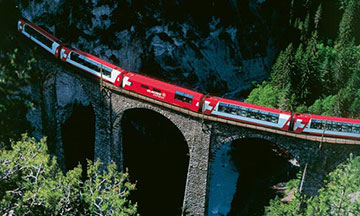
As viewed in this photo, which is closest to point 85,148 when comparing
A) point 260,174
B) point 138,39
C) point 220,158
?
point 138,39

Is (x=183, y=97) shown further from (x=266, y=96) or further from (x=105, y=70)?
(x=266, y=96)

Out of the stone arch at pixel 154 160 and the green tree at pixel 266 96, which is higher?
the green tree at pixel 266 96

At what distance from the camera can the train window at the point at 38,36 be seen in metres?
32.2

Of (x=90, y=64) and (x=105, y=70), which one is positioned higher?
(x=90, y=64)

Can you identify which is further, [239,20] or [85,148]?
[239,20]

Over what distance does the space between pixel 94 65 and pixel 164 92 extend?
764 cm

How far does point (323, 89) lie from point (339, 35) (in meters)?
14.1

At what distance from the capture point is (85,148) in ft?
120

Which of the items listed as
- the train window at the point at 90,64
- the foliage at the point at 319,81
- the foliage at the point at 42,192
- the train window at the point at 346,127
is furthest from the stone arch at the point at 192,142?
the foliage at the point at 319,81

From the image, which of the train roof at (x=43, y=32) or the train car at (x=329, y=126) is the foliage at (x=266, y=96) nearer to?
the train car at (x=329, y=126)

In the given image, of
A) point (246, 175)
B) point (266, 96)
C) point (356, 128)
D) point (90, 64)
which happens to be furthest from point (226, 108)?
point (246, 175)

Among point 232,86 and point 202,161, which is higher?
point 232,86

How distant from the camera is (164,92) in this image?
27.0 meters

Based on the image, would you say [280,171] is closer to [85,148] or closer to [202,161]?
[202,161]
